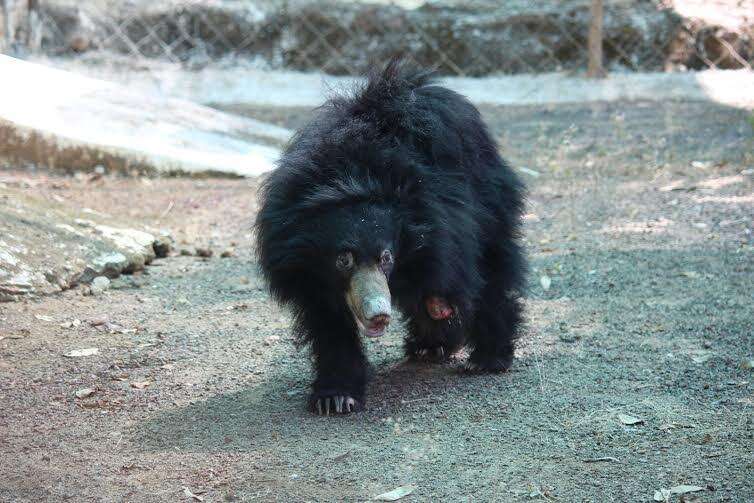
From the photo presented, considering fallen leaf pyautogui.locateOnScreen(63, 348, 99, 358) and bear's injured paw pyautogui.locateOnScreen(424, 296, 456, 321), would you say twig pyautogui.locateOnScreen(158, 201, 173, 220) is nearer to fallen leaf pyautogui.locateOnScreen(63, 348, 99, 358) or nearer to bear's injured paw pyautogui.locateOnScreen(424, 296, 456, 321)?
fallen leaf pyautogui.locateOnScreen(63, 348, 99, 358)

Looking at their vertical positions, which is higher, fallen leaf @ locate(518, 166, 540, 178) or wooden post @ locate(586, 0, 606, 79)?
wooden post @ locate(586, 0, 606, 79)

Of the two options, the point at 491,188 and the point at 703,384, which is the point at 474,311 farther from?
the point at 703,384

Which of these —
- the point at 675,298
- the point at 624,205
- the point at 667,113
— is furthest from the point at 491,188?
the point at 667,113

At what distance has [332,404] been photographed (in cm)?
315

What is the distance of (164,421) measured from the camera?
311 cm

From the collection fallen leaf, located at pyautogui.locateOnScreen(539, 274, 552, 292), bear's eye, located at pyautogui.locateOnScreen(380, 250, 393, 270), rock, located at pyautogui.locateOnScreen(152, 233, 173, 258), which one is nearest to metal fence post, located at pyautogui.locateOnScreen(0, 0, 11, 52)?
rock, located at pyautogui.locateOnScreen(152, 233, 173, 258)

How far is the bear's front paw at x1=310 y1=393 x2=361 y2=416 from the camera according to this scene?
3.15m

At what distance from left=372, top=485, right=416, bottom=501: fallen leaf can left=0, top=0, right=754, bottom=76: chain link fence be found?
6.40 metres

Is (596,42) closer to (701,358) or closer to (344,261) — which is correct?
(701,358)

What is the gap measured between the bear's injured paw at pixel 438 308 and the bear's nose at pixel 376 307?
15.4 inches

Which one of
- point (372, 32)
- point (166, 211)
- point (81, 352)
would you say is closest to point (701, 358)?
point (81, 352)

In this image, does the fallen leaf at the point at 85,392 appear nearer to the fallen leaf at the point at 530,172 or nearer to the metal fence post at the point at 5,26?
the fallen leaf at the point at 530,172

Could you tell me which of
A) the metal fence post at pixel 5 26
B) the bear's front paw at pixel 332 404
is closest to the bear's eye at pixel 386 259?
the bear's front paw at pixel 332 404

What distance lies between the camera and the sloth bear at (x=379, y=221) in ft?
9.80
